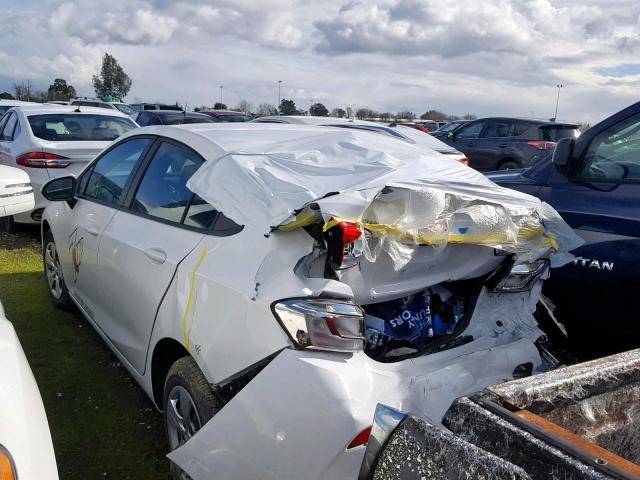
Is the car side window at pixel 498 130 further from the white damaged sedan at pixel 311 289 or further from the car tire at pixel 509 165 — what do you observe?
the white damaged sedan at pixel 311 289

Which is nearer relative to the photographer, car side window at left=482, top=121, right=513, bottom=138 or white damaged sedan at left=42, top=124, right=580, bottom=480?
white damaged sedan at left=42, top=124, right=580, bottom=480

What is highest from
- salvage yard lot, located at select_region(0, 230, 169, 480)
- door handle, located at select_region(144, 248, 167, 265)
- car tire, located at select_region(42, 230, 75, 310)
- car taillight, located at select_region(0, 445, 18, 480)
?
door handle, located at select_region(144, 248, 167, 265)

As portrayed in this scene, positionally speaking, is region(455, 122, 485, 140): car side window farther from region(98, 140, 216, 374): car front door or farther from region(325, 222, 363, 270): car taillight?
region(325, 222, 363, 270): car taillight

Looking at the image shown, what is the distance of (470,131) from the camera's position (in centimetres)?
1502

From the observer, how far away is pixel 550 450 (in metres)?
1.33

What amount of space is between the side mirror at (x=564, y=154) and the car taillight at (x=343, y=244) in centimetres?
220

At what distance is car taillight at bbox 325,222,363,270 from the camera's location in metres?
2.10

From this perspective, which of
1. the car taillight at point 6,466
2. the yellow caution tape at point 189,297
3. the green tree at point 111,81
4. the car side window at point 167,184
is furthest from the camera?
the green tree at point 111,81

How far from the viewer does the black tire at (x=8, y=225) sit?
24.4 feet

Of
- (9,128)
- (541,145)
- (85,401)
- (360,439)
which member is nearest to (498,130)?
(541,145)

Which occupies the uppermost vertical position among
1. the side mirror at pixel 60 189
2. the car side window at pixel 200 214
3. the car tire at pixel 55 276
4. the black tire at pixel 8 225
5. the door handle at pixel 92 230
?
the car side window at pixel 200 214

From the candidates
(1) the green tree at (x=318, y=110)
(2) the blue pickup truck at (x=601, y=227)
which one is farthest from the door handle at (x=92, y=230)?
(1) the green tree at (x=318, y=110)

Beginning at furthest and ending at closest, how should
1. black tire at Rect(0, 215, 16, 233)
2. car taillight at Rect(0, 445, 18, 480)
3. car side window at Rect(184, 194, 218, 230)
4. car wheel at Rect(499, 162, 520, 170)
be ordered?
1. car wheel at Rect(499, 162, 520, 170)
2. black tire at Rect(0, 215, 16, 233)
3. car side window at Rect(184, 194, 218, 230)
4. car taillight at Rect(0, 445, 18, 480)

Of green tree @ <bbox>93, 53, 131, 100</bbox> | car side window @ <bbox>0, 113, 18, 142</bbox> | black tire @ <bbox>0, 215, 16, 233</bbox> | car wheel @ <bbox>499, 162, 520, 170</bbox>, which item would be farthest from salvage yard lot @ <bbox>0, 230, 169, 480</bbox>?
green tree @ <bbox>93, 53, 131, 100</bbox>
